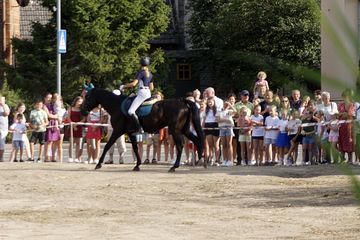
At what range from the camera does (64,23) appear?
4709 centimetres

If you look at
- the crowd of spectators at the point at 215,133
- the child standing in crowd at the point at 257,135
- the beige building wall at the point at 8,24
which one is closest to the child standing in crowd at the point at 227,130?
the crowd of spectators at the point at 215,133

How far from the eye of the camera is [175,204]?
1414 centimetres

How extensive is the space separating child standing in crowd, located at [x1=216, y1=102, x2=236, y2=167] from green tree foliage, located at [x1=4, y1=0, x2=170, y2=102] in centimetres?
2418

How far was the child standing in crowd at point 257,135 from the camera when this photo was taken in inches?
874

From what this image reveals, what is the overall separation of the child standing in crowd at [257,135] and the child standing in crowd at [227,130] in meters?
0.51

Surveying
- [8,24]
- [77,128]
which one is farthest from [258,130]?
[8,24]

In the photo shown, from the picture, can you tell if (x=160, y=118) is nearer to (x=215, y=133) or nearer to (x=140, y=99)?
(x=140, y=99)

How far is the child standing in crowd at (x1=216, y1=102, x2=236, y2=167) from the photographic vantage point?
22.5m

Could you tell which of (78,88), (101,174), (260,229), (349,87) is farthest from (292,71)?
(78,88)

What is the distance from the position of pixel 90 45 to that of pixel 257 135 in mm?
26225

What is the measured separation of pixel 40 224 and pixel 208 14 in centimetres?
4537

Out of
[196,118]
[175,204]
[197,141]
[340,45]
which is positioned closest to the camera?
[340,45]

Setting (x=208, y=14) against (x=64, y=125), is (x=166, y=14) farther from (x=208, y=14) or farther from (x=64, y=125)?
(x=64, y=125)

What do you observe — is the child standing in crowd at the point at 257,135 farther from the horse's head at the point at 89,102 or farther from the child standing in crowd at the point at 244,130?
the horse's head at the point at 89,102
